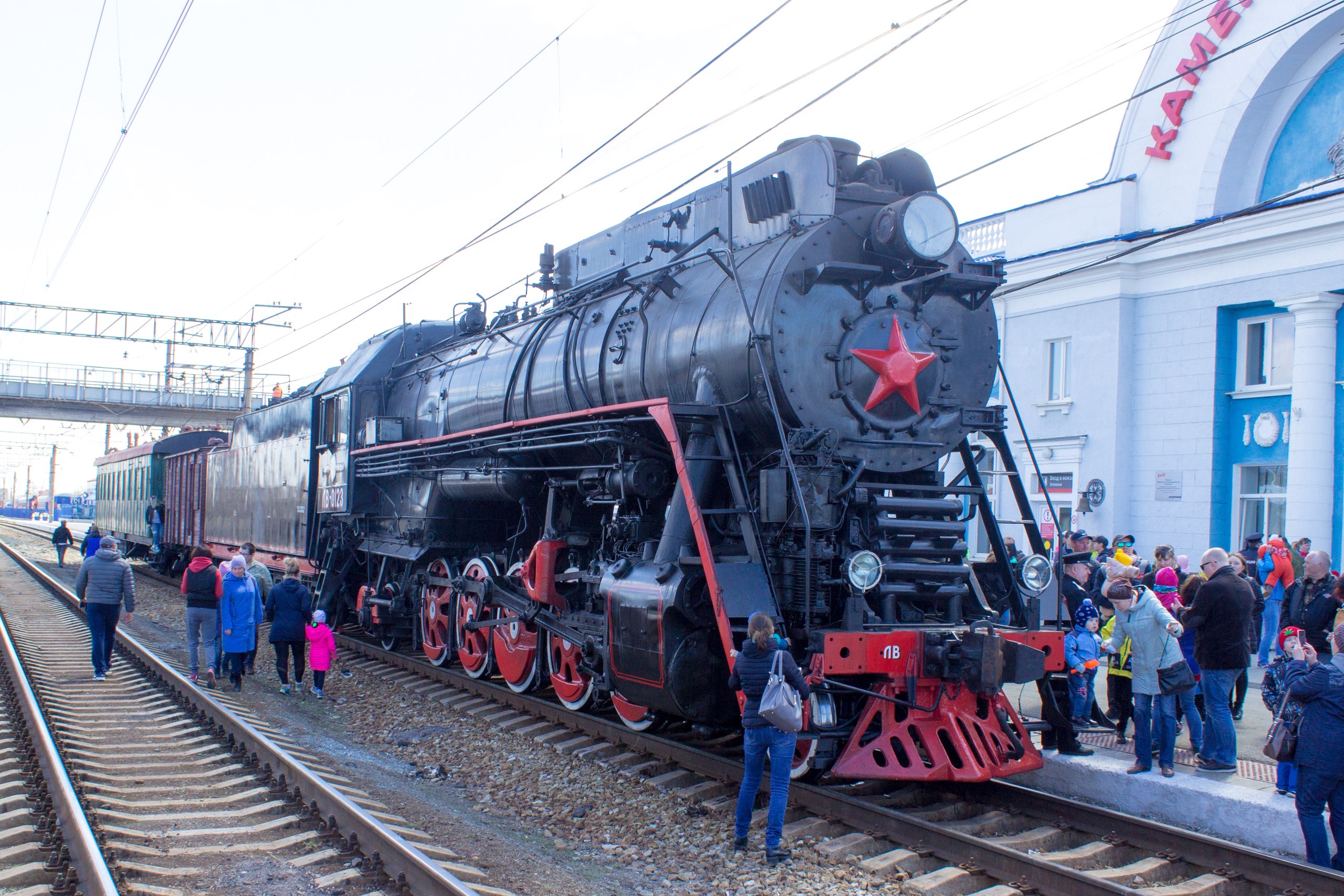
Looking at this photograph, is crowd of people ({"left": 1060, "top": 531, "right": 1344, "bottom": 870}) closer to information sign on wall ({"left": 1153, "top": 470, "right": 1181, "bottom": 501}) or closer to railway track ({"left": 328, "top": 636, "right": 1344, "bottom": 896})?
railway track ({"left": 328, "top": 636, "right": 1344, "bottom": 896})

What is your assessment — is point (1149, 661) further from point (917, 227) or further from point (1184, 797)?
point (917, 227)

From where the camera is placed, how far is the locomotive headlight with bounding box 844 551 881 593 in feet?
20.4

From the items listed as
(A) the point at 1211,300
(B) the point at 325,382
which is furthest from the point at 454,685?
(A) the point at 1211,300

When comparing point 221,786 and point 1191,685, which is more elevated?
point 1191,685

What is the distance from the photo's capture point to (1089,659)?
787 cm

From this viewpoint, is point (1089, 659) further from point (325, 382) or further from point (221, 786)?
point (325, 382)

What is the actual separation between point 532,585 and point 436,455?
8.40ft

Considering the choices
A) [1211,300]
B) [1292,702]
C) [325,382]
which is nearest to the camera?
[1292,702]

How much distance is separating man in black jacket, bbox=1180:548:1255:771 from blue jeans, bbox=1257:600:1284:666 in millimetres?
4719

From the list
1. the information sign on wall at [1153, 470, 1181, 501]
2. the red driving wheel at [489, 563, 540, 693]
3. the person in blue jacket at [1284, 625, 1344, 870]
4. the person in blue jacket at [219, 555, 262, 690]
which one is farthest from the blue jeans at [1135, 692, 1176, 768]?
the information sign on wall at [1153, 470, 1181, 501]

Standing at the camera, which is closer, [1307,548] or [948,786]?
[948,786]

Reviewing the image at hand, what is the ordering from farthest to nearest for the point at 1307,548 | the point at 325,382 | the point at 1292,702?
the point at 325,382
the point at 1307,548
the point at 1292,702

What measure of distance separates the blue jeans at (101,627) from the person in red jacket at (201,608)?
0.78m

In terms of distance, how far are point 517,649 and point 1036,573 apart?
491 centimetres
